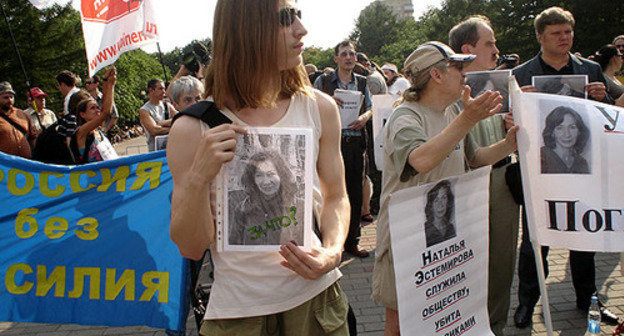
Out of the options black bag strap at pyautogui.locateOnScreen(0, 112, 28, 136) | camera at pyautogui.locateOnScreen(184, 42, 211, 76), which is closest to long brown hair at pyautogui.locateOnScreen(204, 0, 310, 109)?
camera at pyautogui.locateOnScreen(184, 42, 211, 76)

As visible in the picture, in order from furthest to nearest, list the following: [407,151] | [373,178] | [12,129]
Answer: [373,178] → [12,129] → [407,151]

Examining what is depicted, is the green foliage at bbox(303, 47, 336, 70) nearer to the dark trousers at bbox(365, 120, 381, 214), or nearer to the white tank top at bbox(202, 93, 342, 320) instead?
the dark trousers at bbox(365, 120, 381, 214)

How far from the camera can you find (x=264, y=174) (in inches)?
61.2

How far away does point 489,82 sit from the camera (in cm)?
287

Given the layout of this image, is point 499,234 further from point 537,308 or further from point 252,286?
point 252,286

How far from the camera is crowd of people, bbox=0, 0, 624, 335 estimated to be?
1.56m

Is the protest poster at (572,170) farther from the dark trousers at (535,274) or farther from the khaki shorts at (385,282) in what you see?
the dark trousers at (535,274)

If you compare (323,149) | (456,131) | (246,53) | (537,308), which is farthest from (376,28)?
(246,53)

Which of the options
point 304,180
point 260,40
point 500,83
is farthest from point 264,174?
point 500,83

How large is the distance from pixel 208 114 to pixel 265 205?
32 centimetres

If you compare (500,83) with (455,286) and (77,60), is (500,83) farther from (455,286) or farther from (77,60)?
(77,60)

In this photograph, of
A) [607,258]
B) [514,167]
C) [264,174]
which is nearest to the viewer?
[264,174]

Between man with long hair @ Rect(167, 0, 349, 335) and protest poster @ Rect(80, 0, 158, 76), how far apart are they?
146 inches

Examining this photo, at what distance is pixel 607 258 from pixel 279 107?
4.79 m
